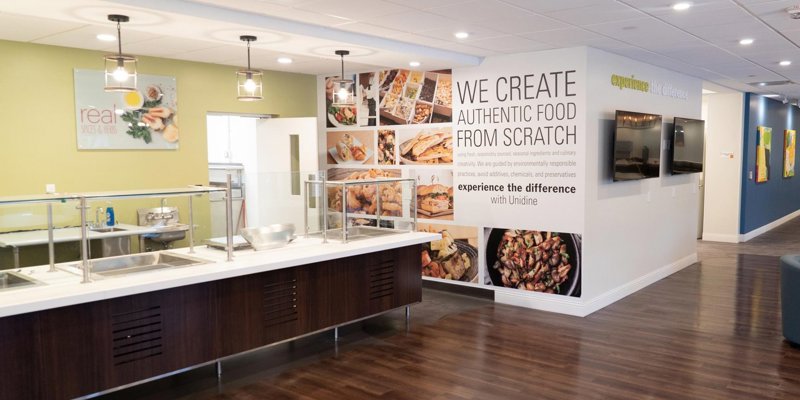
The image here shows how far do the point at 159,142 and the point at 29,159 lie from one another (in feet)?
3.81

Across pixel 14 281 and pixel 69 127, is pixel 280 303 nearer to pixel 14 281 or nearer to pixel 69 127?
→ pixel 14 281

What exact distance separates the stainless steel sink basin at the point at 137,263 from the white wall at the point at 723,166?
8.84 m

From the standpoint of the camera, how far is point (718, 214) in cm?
1020

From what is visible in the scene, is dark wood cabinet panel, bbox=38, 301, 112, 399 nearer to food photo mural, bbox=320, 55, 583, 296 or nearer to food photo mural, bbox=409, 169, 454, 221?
food photo mural, bbox=320, 55, 583, 296

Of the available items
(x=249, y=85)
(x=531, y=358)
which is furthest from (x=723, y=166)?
(x=249, y=85)

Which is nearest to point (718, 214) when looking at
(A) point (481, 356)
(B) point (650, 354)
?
(B) point (650, 354)

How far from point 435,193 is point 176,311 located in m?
3.43

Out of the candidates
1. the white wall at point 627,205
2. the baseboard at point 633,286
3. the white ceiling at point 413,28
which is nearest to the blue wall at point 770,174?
the white wall at point 627,205

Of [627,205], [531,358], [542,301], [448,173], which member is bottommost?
[531,358]

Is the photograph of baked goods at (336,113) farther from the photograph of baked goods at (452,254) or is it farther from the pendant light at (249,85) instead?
the pendant light at (249,85)

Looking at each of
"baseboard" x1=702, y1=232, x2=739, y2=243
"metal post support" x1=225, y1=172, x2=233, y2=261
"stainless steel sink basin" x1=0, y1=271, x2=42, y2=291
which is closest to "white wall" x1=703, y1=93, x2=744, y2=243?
"baseboard" x1=702, y1=232, x2=739, y2=243

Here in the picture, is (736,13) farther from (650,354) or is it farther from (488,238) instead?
(488,238)

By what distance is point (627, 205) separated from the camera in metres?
6.32

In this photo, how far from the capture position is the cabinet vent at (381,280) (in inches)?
201
